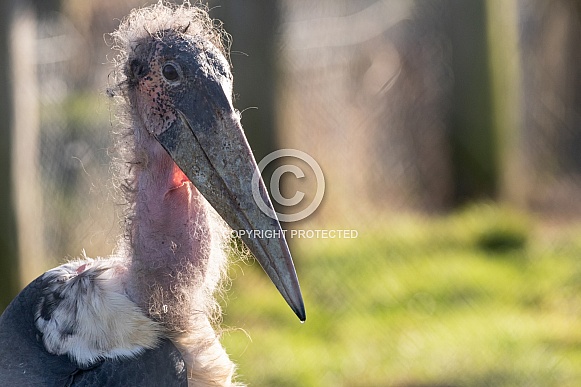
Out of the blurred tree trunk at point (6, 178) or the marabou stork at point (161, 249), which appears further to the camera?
the blurred tree trunk at point (6, 178)

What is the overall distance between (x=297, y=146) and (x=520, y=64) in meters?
2.94

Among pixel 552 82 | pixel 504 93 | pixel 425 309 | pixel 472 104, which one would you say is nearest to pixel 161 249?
pixel 425 309

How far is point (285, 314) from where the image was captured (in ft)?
19.1

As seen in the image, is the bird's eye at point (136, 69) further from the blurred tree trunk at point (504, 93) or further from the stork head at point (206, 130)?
the blurred tree trunk at point (504, 93)

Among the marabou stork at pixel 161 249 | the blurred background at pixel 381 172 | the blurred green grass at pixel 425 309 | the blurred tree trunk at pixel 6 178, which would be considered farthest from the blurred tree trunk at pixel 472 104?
the marabou stork at pixel 161 249

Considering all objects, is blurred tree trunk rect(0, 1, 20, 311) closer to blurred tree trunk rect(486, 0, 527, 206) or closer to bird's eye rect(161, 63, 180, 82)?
bird's eye rect(161, 63, 180, 82)

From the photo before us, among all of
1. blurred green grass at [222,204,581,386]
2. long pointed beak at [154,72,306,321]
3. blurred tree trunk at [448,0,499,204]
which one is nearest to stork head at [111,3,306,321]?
long pointed beak at [154,72,306,321]

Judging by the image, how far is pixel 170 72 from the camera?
2555 mm

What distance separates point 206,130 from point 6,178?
9.07ft

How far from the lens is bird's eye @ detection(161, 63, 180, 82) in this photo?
2541 mm

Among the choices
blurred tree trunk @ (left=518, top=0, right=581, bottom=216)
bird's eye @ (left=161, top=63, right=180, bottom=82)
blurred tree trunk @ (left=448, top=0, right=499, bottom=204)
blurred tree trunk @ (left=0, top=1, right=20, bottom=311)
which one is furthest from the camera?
blurred tree trunk @ (left=518, top=0, right=581, bottom=216)

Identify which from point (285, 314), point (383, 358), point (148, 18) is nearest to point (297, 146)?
point (285, 314)

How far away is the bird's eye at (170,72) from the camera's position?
2.54m

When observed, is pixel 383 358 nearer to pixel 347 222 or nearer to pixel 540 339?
pixel 540 339
